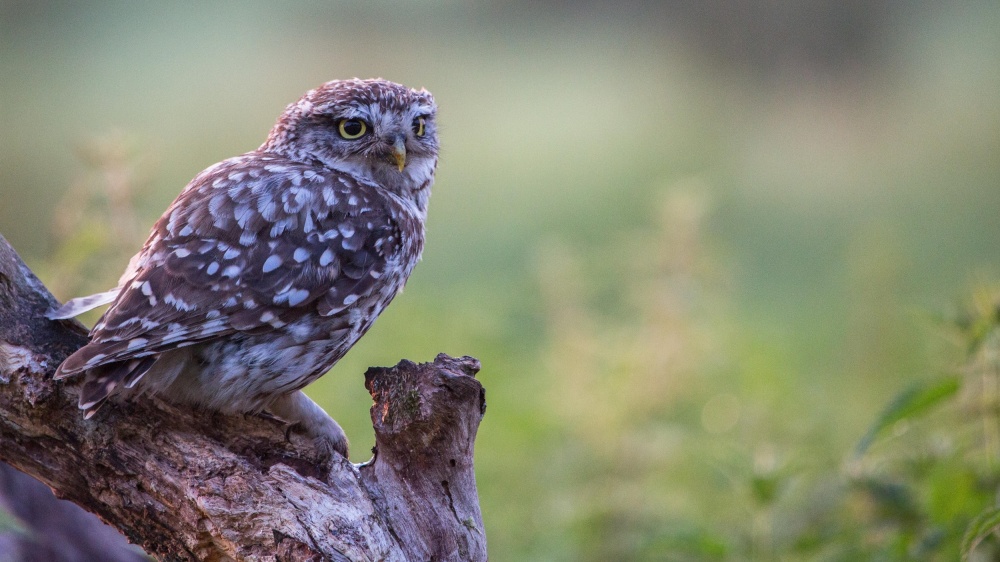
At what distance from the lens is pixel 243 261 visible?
2439mm

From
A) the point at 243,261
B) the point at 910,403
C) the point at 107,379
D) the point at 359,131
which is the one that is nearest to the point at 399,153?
the point at 359,131

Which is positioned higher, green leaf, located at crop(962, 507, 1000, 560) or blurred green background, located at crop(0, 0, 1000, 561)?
blurred green background, located at crop(0, 0, 1000, 561)

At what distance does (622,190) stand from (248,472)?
786cm

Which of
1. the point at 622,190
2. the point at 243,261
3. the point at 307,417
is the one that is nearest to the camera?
the point at 243,261

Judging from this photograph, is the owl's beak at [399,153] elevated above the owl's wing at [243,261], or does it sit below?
above

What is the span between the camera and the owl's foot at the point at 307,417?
260cm

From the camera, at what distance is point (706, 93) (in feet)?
34.1

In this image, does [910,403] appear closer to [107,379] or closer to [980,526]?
[980,526]

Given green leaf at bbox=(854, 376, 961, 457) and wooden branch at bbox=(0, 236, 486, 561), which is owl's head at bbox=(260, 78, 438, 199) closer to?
wooden branch at bbox=(0, 236, 486, 561)

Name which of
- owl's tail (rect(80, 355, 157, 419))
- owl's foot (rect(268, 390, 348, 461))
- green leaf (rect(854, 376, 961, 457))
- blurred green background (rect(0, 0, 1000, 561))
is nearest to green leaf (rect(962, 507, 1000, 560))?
green leaf (rect(854, 376, 961, 457))

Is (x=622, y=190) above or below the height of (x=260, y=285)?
above

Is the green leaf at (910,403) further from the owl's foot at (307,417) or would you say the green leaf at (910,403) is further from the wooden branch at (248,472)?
the owl's foot at (307,417)

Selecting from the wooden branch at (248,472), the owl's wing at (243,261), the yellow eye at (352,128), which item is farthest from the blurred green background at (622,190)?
the wooden branch at (248,472)

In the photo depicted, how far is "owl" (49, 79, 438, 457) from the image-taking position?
2.26 m
